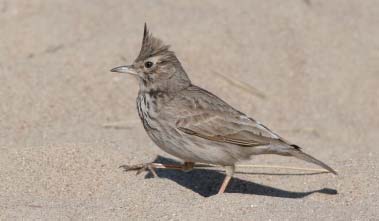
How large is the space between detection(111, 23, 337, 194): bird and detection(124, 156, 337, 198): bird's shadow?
16 centimetres

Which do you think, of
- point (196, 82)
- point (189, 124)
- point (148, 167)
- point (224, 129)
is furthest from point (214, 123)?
point (196, 82)

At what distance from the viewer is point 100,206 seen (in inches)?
233

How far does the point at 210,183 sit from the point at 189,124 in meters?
0.83

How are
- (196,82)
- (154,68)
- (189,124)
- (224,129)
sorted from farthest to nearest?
1. (196,82)
2. (154,68)
3. (224,129)
4. (189,124)

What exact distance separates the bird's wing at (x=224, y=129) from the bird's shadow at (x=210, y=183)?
0.51 metres

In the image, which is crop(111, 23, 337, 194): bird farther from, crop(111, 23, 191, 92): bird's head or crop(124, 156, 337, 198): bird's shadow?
crop(124, 156, 337, 198): bird's shadow

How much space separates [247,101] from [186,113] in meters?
2.11

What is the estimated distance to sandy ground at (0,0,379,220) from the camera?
607 cm

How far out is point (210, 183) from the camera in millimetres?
7254

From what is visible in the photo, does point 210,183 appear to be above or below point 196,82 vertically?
below

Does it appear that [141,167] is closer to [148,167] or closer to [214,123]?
[148,167]

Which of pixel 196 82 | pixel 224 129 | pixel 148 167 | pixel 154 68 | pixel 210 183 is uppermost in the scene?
pixel 154 68

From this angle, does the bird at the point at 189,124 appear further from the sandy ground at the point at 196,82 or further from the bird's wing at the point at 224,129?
the sandy ground at the point at 196,82

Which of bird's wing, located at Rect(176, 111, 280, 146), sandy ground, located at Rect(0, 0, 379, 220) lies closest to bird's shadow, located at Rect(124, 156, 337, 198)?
sandy ground, located at Rect(0, 0, 379, 220)
